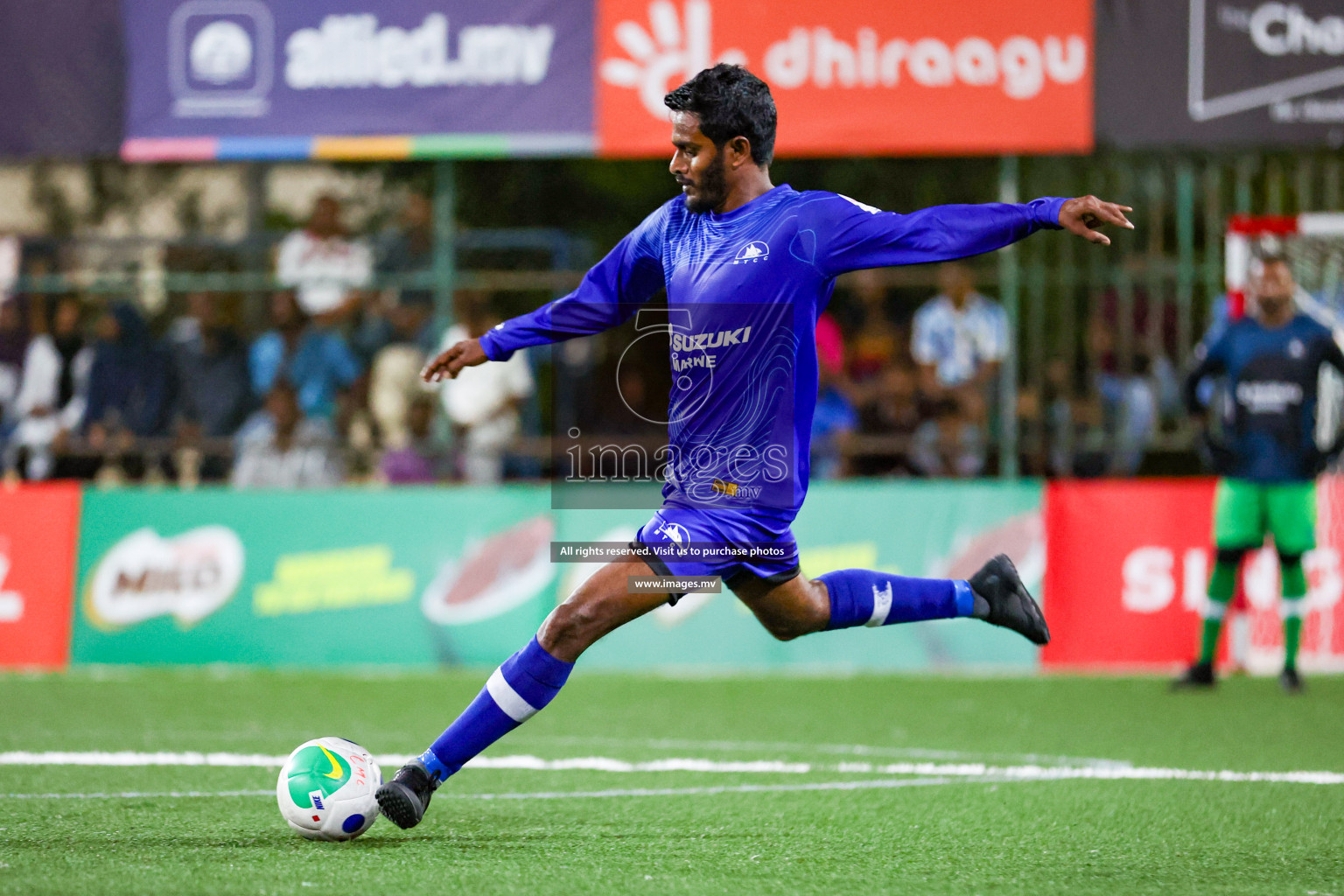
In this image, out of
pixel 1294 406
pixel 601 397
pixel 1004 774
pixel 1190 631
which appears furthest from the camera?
pixel 601 397

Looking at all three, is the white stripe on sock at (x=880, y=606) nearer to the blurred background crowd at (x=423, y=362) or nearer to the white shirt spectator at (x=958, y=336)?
the blurred background crowd at (x=423, y=362)

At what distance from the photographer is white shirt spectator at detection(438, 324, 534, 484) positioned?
12.1m

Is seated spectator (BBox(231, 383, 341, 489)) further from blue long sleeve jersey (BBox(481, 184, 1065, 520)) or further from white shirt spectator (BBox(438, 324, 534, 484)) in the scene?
blue long sleeve jersey (BBox(481, 184, 1065, 520))

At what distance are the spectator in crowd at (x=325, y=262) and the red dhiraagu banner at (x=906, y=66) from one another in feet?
9.92

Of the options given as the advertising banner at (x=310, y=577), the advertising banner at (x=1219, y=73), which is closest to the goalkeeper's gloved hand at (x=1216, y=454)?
the advertising banner at (x=1219, y=73)

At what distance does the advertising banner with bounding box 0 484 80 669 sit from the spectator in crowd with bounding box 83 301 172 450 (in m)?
1.18

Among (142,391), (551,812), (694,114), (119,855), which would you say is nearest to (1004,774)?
(551,812)

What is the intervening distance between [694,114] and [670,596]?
1487 millimetres

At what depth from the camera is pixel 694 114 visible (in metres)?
5.23

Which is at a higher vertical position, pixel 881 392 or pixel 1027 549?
pixel 881 392

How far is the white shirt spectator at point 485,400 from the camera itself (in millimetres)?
12125

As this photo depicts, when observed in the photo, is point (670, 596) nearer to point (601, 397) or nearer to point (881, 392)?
point (881, 392)

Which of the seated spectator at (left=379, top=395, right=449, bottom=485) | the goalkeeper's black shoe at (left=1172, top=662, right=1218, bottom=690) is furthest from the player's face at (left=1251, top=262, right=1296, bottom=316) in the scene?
the seated spectator at (left=379, top=395, right=449, bottom=485)

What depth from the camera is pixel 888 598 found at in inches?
220
